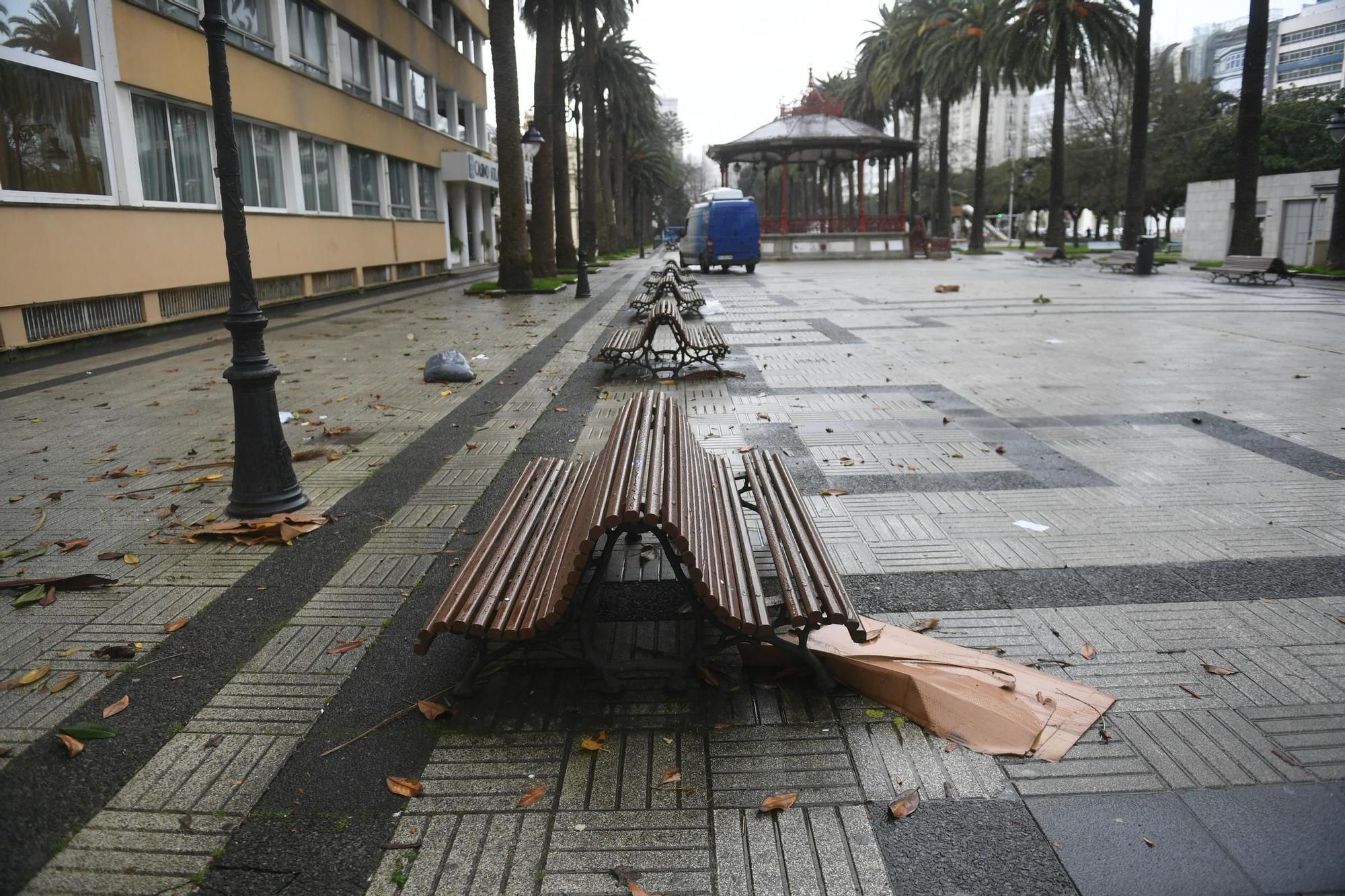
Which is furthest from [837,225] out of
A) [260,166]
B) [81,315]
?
[81,315]

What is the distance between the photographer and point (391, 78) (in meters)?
28.8

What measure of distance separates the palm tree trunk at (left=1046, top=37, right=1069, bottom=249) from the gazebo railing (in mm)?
8376

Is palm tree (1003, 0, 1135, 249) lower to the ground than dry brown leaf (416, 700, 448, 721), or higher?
higher

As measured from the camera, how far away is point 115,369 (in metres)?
11.4

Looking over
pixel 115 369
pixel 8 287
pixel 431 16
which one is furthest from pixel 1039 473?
pixel 431 16

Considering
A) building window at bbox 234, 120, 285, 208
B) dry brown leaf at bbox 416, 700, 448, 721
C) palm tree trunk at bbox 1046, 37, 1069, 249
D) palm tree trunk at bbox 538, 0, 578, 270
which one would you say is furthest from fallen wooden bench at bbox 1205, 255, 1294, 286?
dry brown leaf at bbox 416, 700, 448, 721

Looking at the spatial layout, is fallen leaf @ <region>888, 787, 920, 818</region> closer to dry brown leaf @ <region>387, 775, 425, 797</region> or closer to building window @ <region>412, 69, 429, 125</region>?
dry brown leaf @ <region>387, 775, 425, 797</region>

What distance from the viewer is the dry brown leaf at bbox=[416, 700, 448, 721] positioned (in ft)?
10.7

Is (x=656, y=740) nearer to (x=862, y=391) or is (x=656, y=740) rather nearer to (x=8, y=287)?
(x=862, y=391)

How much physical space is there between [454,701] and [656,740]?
0.76 meters

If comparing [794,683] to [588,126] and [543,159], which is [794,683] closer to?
[543,159]

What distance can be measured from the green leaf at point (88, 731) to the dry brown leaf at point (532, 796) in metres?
1.46

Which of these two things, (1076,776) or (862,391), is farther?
(862,391)

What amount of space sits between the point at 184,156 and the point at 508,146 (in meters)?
7.14
